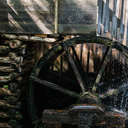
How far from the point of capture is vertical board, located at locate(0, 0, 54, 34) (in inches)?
165

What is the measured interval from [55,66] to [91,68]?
2.39 feet

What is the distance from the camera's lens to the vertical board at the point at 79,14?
4102 millimetres

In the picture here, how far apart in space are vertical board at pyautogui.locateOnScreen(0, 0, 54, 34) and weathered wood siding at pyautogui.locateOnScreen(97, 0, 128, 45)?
3.12ft

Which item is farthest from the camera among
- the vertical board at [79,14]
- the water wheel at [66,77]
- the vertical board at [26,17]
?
the vertical board at [26,17]

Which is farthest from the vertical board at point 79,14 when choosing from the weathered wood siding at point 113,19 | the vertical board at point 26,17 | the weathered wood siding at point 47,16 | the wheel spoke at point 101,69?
the wheel spoke at point 101,69

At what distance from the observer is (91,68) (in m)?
4.36

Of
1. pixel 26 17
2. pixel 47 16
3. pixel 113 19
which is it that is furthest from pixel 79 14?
pixel 26 17

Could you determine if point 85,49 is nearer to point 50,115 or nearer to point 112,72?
point 112,72

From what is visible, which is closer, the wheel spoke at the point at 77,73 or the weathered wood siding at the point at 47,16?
the wheel spoke at the point at 77,73

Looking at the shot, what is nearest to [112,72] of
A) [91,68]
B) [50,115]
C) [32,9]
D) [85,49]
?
[91,68]

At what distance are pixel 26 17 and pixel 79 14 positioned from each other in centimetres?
102

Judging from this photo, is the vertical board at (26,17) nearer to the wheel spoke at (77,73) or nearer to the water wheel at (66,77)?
the water wheel at (66,77)

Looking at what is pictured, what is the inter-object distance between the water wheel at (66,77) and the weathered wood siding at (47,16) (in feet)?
1.22

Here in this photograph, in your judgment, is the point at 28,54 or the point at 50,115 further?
the point at 28,54
